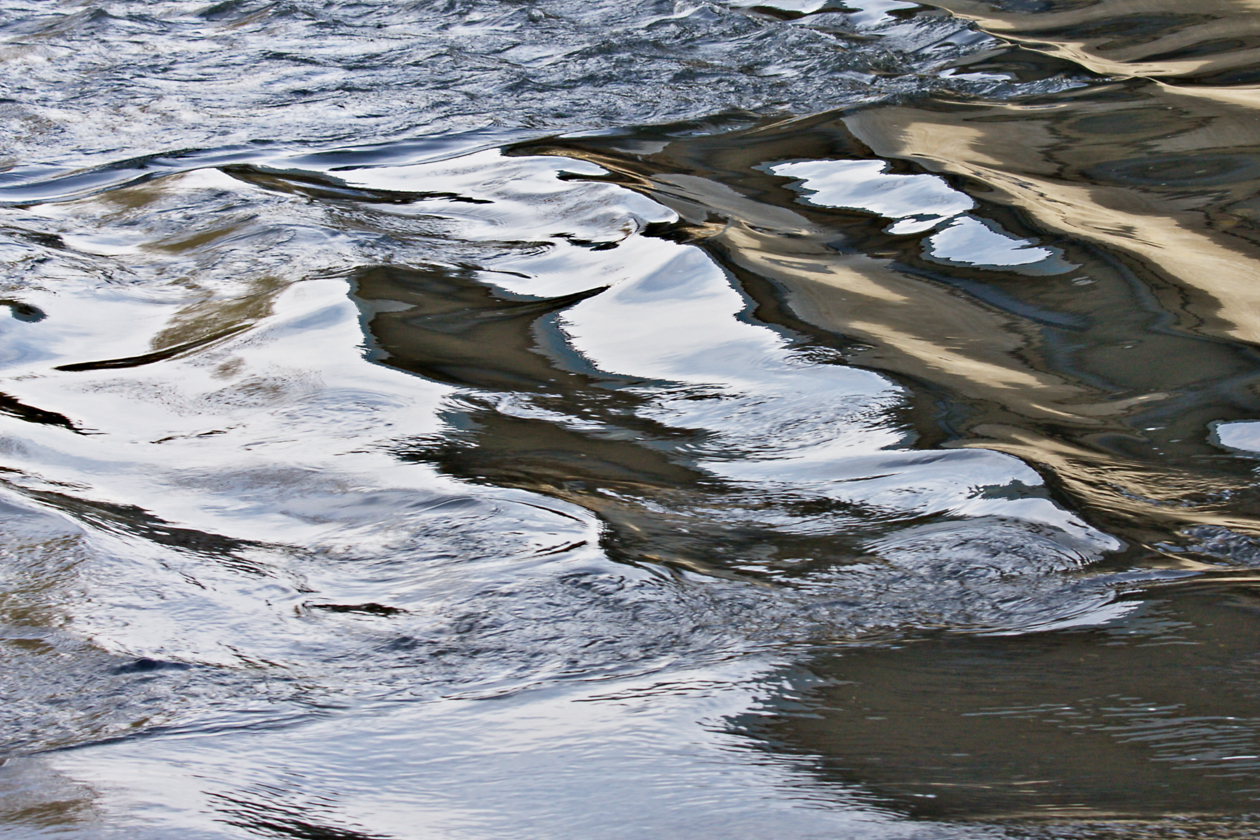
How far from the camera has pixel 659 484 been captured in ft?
5.51

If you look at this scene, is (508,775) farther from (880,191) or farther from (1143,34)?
(1143,34)

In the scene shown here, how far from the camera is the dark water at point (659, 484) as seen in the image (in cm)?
106

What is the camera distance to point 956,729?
1081 millimetres

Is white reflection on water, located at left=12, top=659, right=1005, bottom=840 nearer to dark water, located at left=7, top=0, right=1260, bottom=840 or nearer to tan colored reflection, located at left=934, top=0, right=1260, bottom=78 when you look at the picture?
dark water, located at left=7, top=0, right=1260, bottom=840

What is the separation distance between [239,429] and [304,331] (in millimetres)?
477

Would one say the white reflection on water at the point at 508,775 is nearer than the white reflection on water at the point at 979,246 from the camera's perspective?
Yes

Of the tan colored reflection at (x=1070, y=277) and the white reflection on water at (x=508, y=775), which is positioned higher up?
the tan colored reflection at (x=1070, y=277)

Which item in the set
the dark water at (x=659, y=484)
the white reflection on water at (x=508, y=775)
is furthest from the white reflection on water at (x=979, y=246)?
the white reflection on water at (x=508, y=775)

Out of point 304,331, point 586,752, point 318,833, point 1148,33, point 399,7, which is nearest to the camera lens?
point 318,833

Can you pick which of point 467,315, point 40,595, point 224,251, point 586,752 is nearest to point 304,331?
point 467,315

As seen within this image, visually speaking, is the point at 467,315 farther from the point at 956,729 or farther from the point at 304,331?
the point at 956,729

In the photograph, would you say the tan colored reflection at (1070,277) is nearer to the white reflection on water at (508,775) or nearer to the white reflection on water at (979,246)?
the white reflection on water at (979,246)

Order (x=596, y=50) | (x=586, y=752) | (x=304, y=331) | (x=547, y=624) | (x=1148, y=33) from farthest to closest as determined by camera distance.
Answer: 1. (x=596, y=50)
2. (x=1148, y=33)
3. (x=304, y=331)
4. (x=547, y=624)
5. (x=586, y=752)

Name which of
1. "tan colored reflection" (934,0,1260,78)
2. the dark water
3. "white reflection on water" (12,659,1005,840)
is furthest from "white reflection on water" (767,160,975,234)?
"white reflection on water" (12,659,1005,840)
